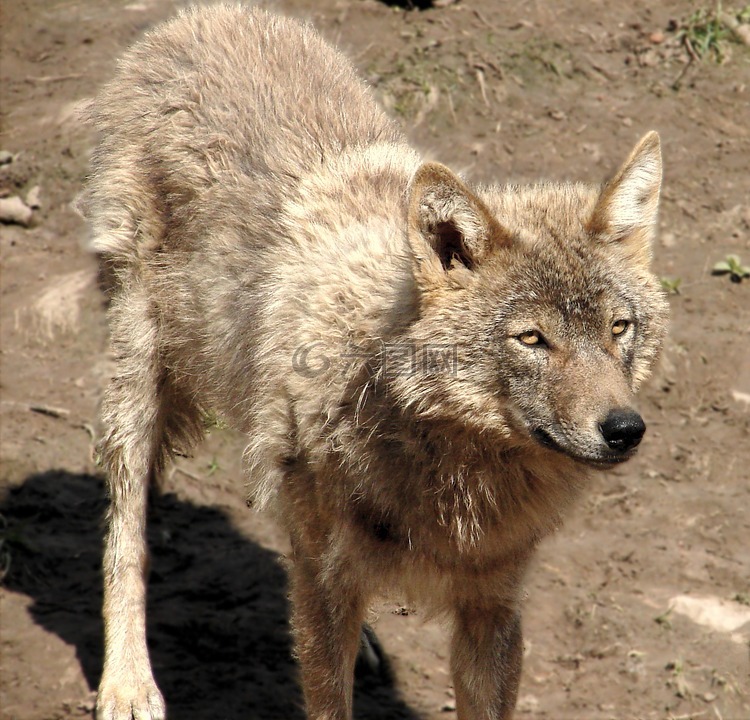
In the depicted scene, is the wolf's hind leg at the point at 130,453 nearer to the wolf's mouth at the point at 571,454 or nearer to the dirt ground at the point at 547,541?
the dirt ground at the point at 547,541

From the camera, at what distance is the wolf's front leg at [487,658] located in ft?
14.8

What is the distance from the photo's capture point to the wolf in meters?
3.81

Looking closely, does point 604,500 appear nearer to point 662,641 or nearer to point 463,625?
point 662,641

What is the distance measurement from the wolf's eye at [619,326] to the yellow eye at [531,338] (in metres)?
0.29

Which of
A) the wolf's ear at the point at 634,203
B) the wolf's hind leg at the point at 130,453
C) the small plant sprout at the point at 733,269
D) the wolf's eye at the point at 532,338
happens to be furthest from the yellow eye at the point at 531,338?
the small plant sprout at the point at 733,269

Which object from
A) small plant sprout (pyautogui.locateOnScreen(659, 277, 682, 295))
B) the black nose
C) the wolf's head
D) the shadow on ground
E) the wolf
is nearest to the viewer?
the black nose

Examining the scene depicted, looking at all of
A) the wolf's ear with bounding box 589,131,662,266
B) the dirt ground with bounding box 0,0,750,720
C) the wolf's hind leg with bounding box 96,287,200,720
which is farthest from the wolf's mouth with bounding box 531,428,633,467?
the wolf's hind leg with bounding box 96,287,200,720

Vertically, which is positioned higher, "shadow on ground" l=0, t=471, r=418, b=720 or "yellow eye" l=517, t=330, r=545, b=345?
"yellow eye" l=517, t=330, r=545, b=345

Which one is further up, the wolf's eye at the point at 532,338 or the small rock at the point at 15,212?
the wolf's eye at the point at 532,338

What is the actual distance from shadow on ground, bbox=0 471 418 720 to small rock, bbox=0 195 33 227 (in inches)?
89.6

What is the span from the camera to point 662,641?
19.7 feet

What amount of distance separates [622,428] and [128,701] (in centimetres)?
288

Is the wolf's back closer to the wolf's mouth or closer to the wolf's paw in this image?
the wolf's mouth

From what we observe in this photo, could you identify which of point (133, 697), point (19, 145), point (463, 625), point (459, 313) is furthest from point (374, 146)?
point (19, 145)
